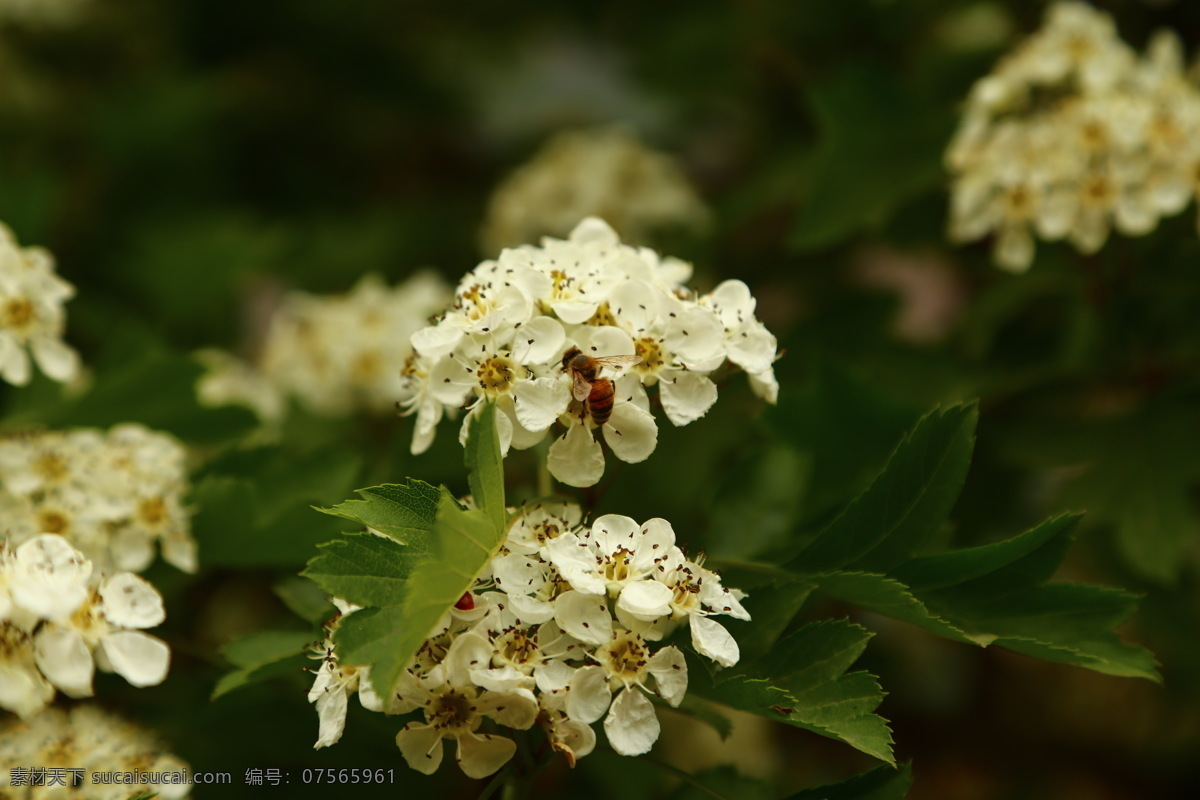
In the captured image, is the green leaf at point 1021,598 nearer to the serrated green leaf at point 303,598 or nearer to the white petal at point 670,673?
the white petal at point 670,673

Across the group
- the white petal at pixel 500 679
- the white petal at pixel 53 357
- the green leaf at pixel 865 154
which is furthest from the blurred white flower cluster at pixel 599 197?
the white petal at pixel 500 679

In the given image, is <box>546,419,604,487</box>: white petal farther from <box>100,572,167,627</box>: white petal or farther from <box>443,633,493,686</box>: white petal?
<box>100,572,167,627</box>: white petal

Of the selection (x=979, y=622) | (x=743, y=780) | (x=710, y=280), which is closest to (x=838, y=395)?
(x=979, y=622)

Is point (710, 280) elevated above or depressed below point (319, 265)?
below

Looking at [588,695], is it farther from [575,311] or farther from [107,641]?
[107,641]

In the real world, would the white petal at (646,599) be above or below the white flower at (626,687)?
above

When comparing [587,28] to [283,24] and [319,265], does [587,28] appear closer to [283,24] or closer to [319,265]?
[283,24]

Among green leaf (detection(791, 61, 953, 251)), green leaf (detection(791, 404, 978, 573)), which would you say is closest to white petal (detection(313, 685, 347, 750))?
green leaf (detection(791, 404, 978, 573))
